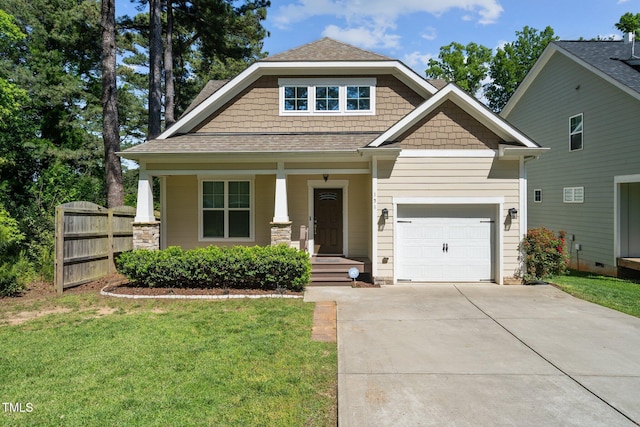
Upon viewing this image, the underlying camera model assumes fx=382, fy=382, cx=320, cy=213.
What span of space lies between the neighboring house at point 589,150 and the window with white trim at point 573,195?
34 mm

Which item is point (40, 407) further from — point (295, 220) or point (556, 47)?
point (556, 47)

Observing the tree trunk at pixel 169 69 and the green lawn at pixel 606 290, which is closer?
the green lawn at pixel 606 290

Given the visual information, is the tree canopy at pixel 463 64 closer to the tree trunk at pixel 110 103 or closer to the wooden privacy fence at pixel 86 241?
the tree trunk at pixel 110 103

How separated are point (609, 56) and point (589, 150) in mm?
3398

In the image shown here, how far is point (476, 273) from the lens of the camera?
9.59 m

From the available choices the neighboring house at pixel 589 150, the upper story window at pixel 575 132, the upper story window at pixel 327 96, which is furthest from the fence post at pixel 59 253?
the upper story window at pixel 575 132

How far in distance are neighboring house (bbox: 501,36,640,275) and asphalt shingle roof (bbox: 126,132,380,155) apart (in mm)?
7287

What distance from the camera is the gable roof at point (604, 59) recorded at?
11209 mm

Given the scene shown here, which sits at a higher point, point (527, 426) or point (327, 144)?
point (327, 144)

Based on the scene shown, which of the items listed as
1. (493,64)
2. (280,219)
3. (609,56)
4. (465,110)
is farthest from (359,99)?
(493,64)

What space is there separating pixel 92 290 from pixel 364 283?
6411mm

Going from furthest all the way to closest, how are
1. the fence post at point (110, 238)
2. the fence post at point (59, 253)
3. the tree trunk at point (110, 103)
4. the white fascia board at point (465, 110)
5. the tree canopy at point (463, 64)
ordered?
the tree canopy at point (463, 64) < the tree trunk at point (110, 103) < the fence post at point (110, 238) < the white fascia board at point (465, 110) < the fence post at point (59, 253)

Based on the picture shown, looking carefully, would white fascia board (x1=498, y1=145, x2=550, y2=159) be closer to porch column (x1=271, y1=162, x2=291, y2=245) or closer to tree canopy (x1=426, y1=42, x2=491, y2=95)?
porch column (x1=271, y1=162, x2=291, y2=245)

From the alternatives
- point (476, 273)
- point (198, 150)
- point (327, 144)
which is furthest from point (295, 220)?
point (476, 273)
